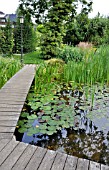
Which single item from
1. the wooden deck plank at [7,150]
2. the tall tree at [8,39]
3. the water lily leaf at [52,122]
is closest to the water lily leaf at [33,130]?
the water lily leaf at [52,122]

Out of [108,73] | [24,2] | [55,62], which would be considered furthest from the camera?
[24,2]

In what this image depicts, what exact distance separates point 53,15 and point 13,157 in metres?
11.2

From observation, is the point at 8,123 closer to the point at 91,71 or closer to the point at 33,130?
the point at 33,130

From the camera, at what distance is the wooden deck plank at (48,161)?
1.58 meters

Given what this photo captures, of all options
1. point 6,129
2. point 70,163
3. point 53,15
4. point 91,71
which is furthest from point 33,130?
point 53,15

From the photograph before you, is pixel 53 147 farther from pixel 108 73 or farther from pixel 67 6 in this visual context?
pixel 67 6

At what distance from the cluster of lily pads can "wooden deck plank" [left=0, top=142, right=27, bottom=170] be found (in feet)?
2.47

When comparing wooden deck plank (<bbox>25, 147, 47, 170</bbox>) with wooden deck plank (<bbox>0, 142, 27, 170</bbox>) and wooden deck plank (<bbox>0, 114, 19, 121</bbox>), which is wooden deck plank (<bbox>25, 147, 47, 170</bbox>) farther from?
wooden deck plank (<bbox>0, 114, 19, 121</bbox>)

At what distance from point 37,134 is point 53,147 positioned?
37 centimetres

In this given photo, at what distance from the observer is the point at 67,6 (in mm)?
12008

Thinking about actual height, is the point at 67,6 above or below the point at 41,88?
above

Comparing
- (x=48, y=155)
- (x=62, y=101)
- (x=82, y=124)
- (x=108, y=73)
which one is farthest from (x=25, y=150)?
(x=108, y=73)

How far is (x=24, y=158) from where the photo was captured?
1.69 metres

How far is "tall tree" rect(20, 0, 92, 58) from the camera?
11.9 m
